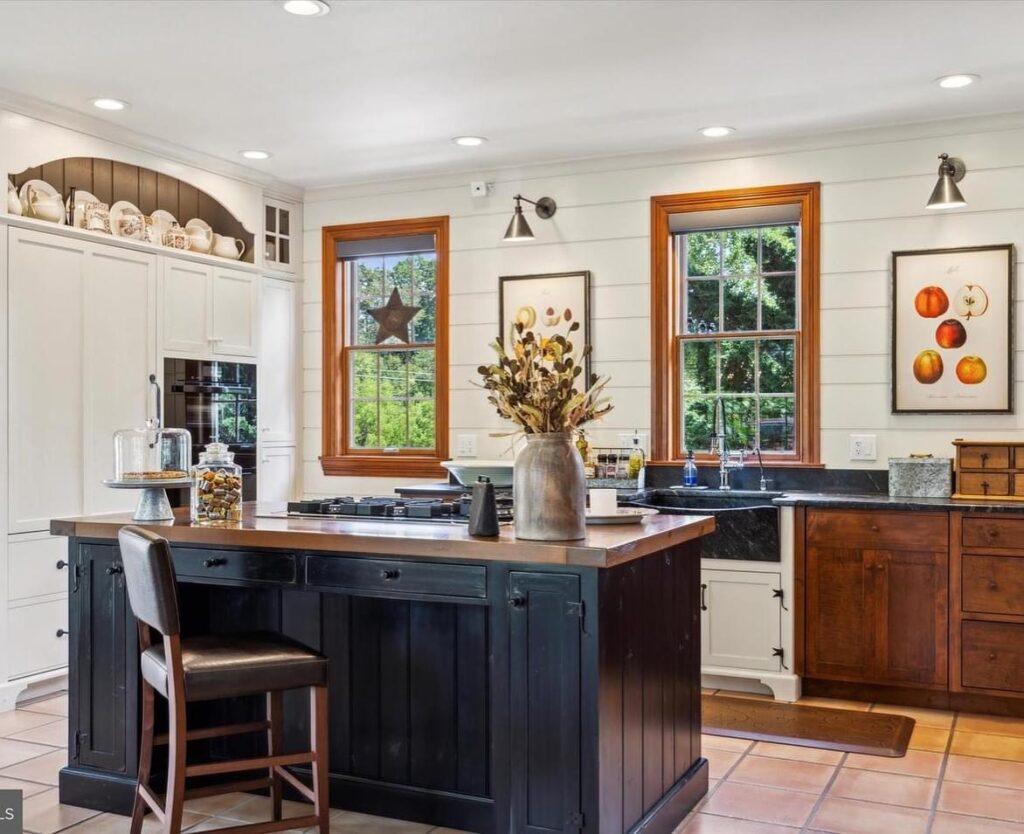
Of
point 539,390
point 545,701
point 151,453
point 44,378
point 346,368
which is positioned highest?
point 346,368

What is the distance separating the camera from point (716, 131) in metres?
5.18

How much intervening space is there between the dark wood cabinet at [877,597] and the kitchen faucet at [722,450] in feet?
2.33

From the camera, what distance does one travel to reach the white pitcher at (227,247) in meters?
5.82

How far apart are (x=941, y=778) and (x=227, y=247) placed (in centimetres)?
450

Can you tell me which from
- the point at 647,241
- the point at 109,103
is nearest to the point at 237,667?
the point at 109,103

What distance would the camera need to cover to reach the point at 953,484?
479 centimetres

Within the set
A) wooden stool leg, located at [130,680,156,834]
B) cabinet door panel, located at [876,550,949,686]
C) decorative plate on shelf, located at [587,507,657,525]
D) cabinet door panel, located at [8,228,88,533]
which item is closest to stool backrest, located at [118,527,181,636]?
wooden stool leg, located at [130,680,156,834]

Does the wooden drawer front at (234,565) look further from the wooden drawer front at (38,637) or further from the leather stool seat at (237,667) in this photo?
the wooden drawer front at (38,637)

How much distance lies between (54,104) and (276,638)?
10.4 ft

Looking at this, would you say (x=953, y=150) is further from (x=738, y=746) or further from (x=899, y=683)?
(x=738, y=746)

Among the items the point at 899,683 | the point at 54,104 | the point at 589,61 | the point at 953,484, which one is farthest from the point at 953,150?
the point at 54,104

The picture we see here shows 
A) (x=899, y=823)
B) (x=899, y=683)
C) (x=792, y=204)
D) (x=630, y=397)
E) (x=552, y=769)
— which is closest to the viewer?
(x=552, y=769)

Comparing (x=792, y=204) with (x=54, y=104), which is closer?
(x=54, y=104)

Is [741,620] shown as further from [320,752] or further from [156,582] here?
[156,582]
